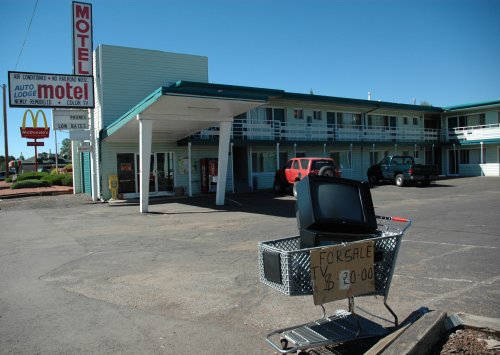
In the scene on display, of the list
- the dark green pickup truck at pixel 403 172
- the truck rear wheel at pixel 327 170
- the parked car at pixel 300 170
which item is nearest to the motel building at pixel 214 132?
the parked car at pixel 300 170

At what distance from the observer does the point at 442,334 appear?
4.02 meters

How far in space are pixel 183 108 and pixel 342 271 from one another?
1276 centimetres

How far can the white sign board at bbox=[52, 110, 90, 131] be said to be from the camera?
2078 centimetres

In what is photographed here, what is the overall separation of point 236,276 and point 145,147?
1030cm

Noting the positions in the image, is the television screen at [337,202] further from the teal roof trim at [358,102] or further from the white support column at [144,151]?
the teal roof trim at [358,102]

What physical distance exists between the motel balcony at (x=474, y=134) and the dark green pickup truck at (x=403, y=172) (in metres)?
11.0

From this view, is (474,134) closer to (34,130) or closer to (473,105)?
(473,105)

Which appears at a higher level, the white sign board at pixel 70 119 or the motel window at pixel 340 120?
the motel window at pixel 340 120

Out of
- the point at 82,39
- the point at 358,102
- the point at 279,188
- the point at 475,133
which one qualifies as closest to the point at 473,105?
the point at 475,133

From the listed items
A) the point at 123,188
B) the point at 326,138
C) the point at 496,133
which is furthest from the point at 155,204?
the point at 496,133

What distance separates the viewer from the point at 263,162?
27438 mm

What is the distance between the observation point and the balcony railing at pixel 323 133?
25844 millimetres

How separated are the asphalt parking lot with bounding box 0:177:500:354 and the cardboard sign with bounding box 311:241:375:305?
0.90 meters

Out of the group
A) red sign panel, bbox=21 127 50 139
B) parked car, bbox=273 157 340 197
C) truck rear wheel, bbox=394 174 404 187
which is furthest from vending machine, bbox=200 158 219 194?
red sign panel, bbox=21 127 50 139
